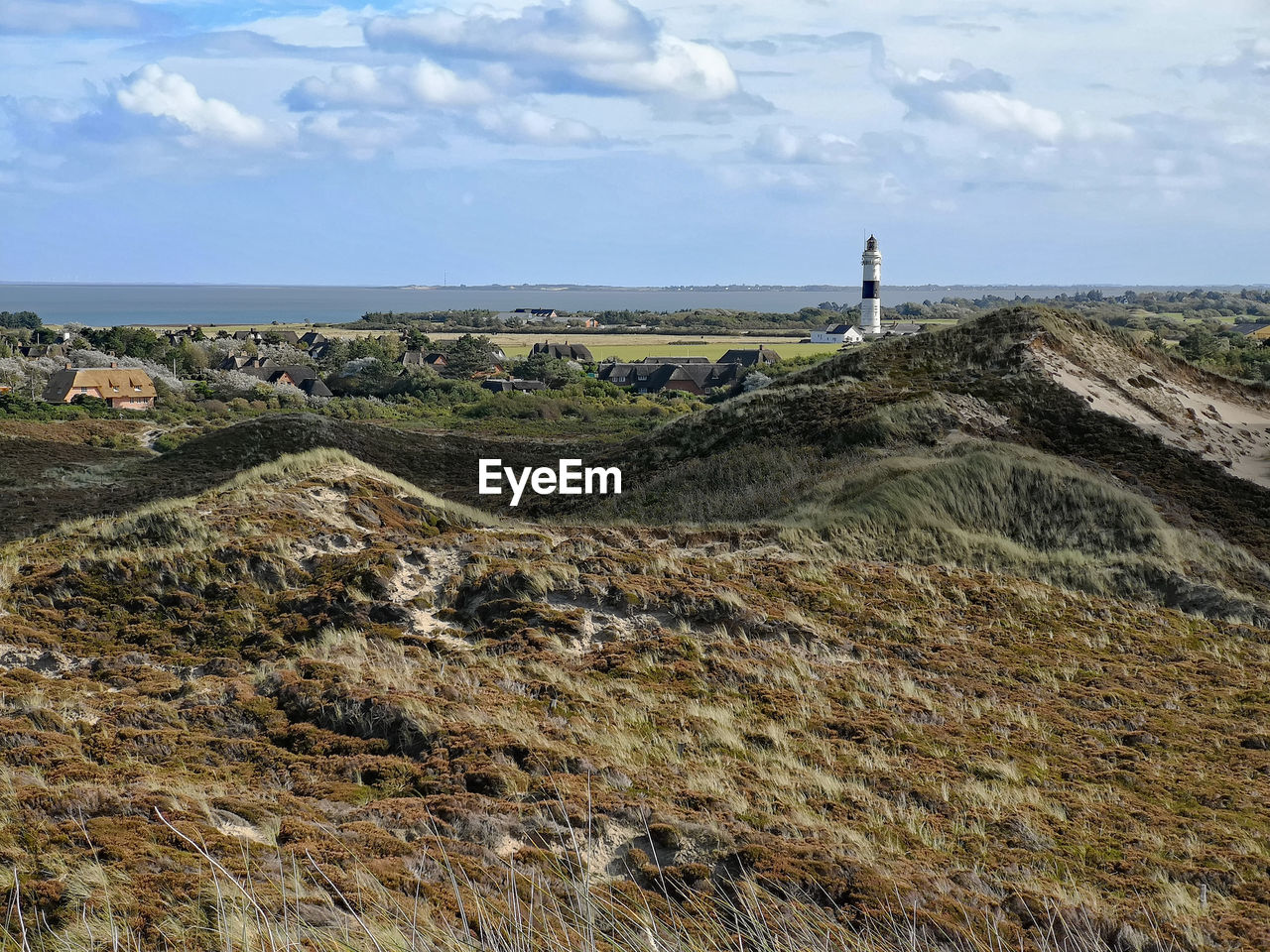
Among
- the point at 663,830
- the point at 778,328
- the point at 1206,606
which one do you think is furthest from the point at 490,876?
the point at 778,328

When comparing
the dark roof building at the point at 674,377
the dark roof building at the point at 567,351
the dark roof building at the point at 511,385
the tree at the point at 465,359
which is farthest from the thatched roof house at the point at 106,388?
the dark roof building at the point at 567,351

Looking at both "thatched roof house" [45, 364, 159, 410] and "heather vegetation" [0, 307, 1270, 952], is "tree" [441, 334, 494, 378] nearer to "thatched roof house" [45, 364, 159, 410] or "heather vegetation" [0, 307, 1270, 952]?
"thatched roof house" [45, 364, 159, 410]

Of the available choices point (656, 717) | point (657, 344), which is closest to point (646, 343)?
point (657, 344)

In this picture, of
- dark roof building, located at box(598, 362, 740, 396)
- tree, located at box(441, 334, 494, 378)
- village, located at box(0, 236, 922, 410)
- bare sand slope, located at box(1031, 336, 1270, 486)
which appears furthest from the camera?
tree, located at box(441, 334, 494, 378)

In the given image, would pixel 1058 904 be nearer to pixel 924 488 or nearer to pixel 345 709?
pixel 345 709

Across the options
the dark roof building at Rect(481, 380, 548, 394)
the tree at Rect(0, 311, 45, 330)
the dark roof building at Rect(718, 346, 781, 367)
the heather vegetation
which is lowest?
the dark roof building at Rect(481, 380, 548, 394)

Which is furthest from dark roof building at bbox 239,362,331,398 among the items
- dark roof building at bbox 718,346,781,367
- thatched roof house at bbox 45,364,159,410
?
dark roof building at bbox 718,346,781,367
